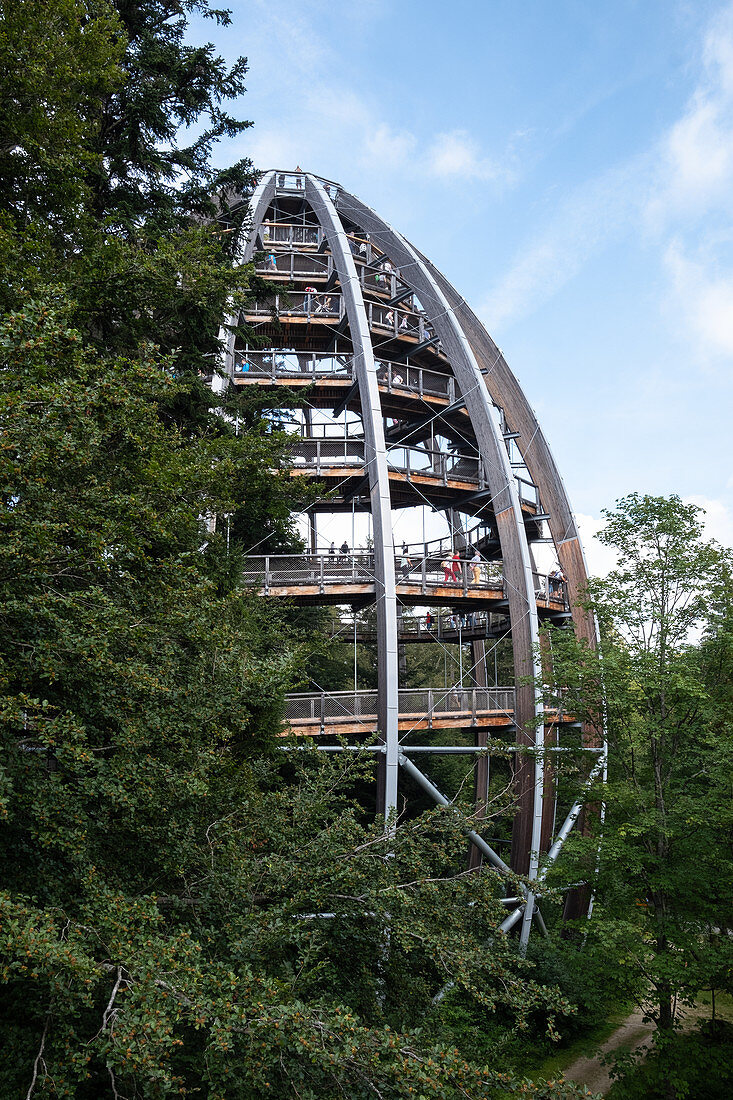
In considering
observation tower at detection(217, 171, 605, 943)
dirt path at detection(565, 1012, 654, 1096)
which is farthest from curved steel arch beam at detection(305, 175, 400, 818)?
dirt path at detection(565, 1012, 654, 1096)

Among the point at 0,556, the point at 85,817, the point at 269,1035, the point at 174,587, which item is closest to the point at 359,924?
the point at 269,1035

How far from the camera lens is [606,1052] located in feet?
Answer: 42.3

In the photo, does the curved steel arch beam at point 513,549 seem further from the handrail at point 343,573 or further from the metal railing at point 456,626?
the metal railing at point 456,626

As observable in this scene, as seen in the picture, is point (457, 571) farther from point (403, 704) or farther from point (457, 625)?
point (457, 625)

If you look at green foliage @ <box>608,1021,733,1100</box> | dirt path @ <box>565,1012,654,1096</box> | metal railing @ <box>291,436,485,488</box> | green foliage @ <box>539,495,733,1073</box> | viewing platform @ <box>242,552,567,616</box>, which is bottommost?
dirt path @ <box>565,1012,654,1096</box>

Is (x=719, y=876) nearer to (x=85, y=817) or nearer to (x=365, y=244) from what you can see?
(x=85, y=817)

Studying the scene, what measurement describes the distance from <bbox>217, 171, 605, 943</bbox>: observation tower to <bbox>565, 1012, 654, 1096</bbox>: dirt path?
251 cm

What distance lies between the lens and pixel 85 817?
4457mm

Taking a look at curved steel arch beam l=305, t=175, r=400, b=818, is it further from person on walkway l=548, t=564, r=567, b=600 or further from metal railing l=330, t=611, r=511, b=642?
person on walkway l=548, t=564, r=567, b=600

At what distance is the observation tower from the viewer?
566 inches

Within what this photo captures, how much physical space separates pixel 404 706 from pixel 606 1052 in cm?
801

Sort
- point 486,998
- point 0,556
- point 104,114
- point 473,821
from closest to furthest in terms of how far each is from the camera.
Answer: point 0,556
point 486,998
point 473,821
point 104,114

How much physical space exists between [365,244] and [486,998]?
78.9ft

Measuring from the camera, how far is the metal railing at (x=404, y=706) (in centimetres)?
1420
